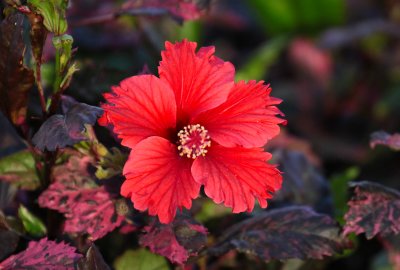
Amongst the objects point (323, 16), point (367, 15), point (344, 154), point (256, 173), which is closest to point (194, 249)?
point (256, 173)

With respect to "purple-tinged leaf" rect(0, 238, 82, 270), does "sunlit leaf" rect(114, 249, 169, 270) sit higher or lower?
lower

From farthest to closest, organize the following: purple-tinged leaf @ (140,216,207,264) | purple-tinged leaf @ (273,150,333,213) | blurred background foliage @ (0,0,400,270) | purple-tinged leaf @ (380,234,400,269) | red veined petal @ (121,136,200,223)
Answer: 1. blurred background foliage @ (0,0,400,270)
2. purple-tinged leaf @ (380,234,400,269)
3. purple-tinged leaf @ (273,150,333,213)
4. purple-tinged leaf @ (140,216,207,264)
5. red veined petal @ (121,136,200,223)

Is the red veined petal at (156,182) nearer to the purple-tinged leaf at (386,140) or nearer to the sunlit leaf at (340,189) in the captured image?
the purple-tinged leaf at (386,140)

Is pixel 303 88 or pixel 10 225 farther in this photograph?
pixel 303 88

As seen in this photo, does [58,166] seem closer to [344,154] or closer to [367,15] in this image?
[344,154]

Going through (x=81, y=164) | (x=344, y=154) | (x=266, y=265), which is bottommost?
(x=344, y=154)

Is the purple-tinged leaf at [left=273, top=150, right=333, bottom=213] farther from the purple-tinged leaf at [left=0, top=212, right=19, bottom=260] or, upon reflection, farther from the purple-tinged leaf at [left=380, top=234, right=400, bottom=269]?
Answer: the purple-tinged leaf at [left=0, top=212, right=19, bottom=260]

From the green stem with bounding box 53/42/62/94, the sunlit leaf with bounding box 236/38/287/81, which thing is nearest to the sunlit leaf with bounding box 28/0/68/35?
the green stem with bounding box 53/42/62/94

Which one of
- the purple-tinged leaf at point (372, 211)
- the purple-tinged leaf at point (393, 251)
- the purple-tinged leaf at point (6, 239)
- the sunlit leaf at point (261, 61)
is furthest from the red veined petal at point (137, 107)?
the sunlit leaf at point (261, 61)
